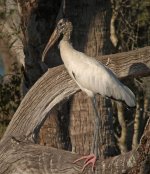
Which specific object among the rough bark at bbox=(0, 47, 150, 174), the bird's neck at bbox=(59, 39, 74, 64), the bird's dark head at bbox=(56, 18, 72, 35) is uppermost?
the bird's dark head at bbox=(56, 18, 72, 35)

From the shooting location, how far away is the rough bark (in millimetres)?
6715

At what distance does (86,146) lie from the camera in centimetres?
1182

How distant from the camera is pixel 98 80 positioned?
29.7 ft

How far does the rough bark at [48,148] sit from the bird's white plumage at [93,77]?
108 millimetres

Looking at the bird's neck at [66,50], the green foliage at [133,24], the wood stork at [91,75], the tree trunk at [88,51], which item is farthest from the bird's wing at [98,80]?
the green foliage at [133,24]

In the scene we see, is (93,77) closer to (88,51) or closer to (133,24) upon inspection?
(88,51)

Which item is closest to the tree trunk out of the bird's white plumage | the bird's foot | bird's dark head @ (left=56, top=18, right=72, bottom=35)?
bird's dark head @ (left=56, top=18, right=72, bottom=35)

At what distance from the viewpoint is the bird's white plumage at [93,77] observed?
8875 mm

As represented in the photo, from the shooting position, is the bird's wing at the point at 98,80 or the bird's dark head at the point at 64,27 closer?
the bird's wing at the point at 98,80

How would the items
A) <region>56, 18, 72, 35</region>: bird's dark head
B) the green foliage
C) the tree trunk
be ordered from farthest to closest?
the green foliage, the tree trunk, <region>56, 18, 72, 35</region>: bird's dark head

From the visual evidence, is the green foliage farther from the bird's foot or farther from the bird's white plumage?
the bird's foot

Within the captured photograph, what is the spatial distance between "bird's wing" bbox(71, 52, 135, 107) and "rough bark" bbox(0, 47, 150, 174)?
0.12 metres

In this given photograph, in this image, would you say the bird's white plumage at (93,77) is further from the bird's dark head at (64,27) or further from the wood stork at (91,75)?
the bird's dark head at (64,27)

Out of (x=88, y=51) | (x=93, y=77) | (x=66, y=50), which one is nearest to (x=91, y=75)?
(x=93, y=77)
